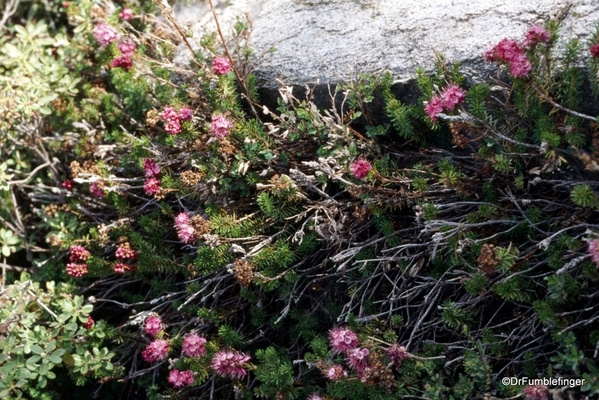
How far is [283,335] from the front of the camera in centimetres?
340

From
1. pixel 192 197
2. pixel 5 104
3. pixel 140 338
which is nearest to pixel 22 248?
pixel 5 104

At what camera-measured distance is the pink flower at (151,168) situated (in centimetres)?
347

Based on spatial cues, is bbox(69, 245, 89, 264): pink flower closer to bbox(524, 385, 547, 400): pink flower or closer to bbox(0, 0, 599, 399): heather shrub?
bbox(0, 0, 599, 399): heather shrub

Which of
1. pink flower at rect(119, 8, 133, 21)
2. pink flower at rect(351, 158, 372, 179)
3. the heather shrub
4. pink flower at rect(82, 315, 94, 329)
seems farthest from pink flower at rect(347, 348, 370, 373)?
pink flower at rect(119, 8, 133, 21)

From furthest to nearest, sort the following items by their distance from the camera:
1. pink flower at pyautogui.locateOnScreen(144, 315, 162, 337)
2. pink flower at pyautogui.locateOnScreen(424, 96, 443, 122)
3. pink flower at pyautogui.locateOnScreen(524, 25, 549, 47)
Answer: pink flower at pyautogui.locateOnScreen(144, 315, 162, 337), pink flower at pyautogui.locateOnScreen(424, 96, 443, 122), pink flower at pyautogui.locateOnScreen(524, 25, 549, 47)

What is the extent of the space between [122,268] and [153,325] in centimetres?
41

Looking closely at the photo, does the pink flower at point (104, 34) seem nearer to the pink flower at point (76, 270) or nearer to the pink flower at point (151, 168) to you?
the pink flower at point (151, 168)

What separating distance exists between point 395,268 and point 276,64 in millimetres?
1271

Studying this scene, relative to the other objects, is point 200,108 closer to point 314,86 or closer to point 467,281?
point 314,86

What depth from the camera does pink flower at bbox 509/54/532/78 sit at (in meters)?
2.62

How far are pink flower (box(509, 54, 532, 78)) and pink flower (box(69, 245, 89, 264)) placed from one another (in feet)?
7.49

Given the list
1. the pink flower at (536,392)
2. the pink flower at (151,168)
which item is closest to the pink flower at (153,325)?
the pink flower at (151,168)

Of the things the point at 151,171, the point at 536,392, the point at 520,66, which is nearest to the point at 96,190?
the point at 151,171

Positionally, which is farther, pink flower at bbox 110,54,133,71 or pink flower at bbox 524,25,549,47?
pink flower at bbox 110,54,133,71
